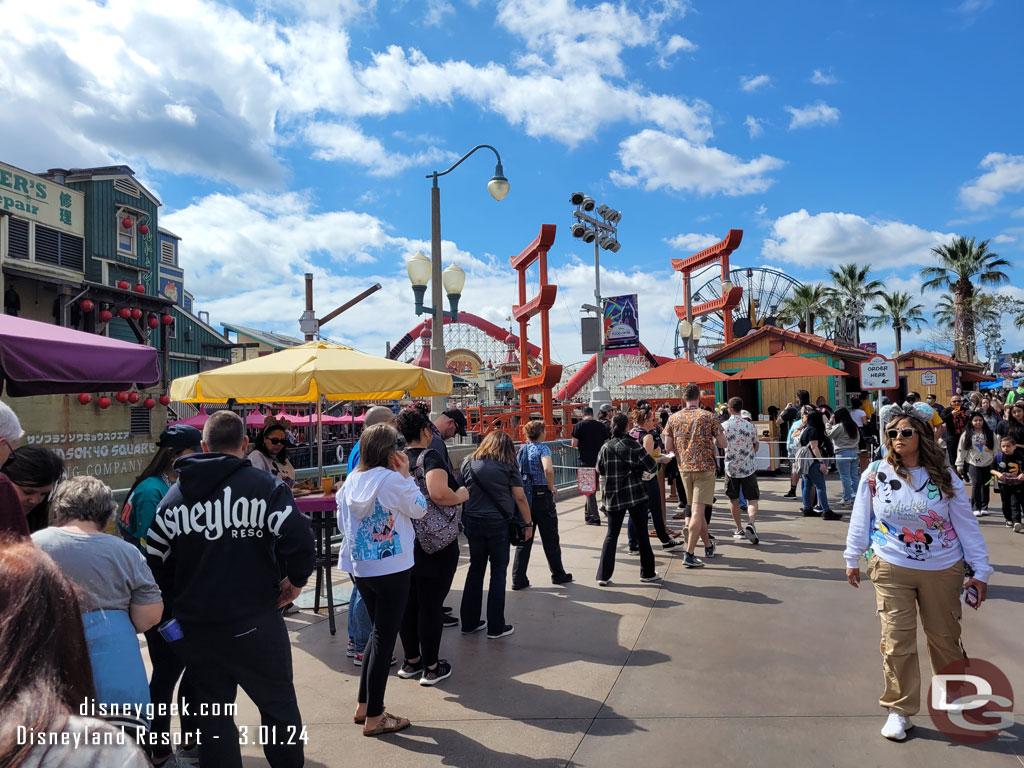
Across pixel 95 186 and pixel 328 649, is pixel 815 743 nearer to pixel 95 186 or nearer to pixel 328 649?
pixel 328 649

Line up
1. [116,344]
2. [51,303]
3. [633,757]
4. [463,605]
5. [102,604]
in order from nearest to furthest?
[102,604] < [633,757] < [116,344] < [463,605] < [51,303]

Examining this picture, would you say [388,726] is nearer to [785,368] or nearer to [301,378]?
[301,378]

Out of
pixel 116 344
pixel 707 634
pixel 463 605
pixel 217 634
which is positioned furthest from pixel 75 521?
pixel 707 634

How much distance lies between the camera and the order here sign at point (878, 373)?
9.98 m

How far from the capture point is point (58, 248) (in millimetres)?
19297

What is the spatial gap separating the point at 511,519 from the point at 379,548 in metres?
1.80

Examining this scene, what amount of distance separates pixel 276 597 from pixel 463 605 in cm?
275

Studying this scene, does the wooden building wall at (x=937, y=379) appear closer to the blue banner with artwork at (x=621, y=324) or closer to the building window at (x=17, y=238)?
the blue banner with artwork at (x=621, y=324)

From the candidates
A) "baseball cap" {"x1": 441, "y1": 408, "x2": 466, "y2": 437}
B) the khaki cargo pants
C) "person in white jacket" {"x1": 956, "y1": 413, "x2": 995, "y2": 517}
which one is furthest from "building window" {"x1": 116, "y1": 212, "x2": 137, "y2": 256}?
the khaki cargo pants

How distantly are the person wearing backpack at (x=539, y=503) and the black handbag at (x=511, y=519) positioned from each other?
0.86 m

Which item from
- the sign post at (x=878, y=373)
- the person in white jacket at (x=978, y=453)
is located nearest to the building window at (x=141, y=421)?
the sign post at (x=878, y=373)

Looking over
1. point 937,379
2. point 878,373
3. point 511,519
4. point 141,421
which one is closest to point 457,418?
point 511,519

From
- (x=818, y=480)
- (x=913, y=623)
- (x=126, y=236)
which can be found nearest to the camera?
(x=913, y=623)

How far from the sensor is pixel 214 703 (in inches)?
110
